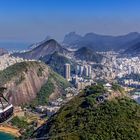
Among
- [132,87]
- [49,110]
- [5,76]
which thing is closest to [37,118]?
[49,110]

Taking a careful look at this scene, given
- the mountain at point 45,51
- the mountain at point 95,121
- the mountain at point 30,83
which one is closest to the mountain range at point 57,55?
the mountain at point 45,51

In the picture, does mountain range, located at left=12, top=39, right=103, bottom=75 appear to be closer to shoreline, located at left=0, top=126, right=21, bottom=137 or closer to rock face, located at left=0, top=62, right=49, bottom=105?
rock face, located at left=0, top=62, right=49, bottom=105

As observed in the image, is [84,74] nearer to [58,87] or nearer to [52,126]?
[58,87]

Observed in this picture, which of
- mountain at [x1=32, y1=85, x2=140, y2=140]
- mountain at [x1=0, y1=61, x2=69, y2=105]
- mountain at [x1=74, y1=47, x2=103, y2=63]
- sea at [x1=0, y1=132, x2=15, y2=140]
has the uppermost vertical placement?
mountain at [x1=32, y1=85, x2=140, y2=140]

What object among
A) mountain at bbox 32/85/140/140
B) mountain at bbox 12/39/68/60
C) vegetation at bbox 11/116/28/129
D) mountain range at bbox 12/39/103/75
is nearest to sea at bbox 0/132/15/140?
vegetation at bbox 11/116/28/129

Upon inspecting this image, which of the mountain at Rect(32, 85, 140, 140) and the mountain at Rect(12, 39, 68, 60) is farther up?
the mountain at Rect(32, 85, 140, 140)

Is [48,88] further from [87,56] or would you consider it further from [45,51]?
[45,51]

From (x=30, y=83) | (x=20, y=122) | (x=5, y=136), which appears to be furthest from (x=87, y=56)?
(x=5, y=136)
